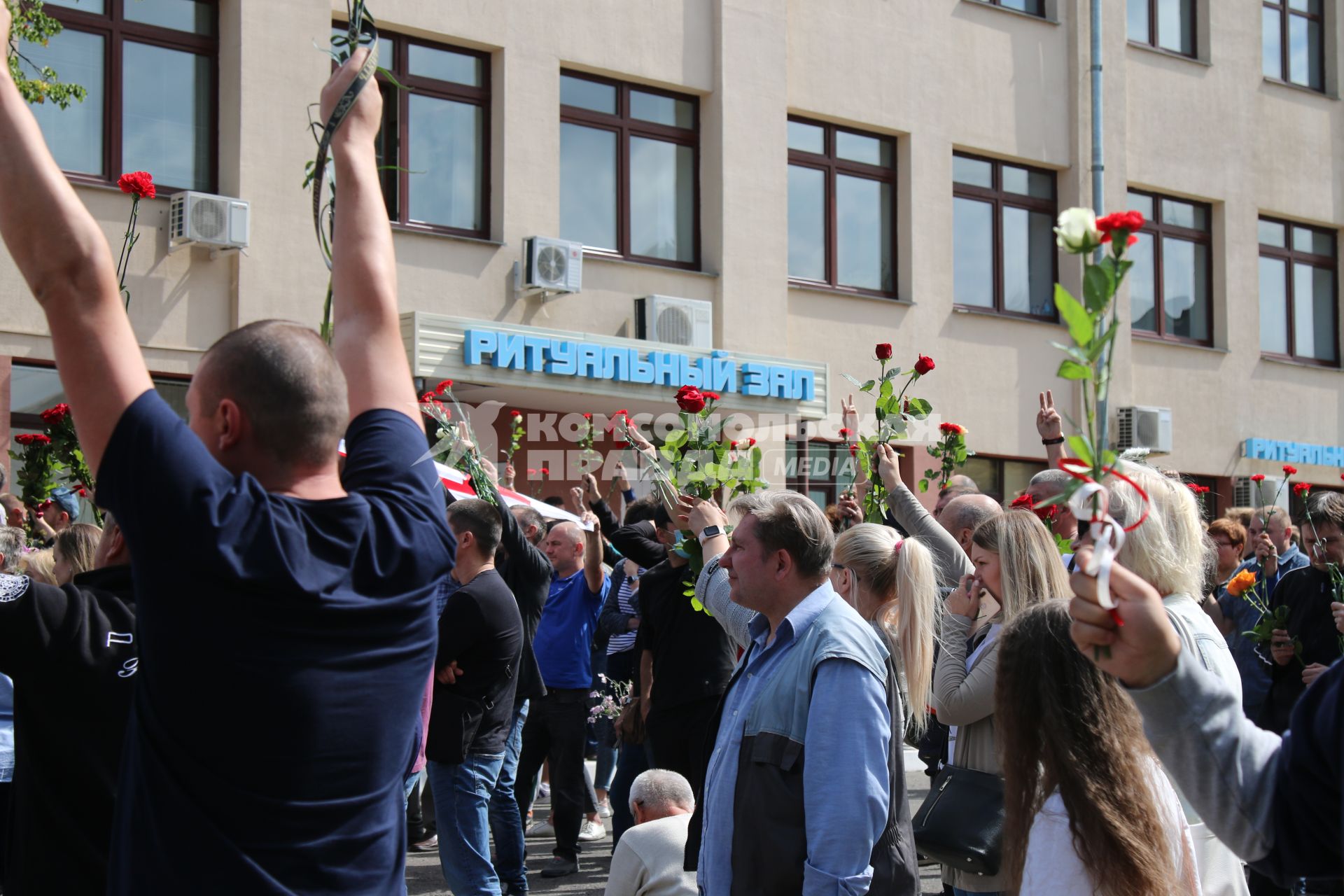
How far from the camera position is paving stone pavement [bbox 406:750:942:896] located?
7914mm

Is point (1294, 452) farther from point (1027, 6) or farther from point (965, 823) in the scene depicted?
point (965, 823)

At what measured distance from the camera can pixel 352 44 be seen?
2.52 meters

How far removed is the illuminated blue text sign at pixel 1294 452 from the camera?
67.2 feet

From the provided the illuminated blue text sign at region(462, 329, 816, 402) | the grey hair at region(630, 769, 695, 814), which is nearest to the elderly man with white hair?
the grey hair at region(630, 769, 695, 814)

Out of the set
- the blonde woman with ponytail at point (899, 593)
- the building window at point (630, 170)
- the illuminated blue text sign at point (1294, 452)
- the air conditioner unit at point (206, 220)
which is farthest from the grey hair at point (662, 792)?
the illuminated blue text sign at point (1294, 452)

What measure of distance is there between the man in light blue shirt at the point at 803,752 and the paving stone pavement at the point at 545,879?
3759 mm

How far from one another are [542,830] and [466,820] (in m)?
3.22

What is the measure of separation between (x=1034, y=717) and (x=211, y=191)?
39.6ft

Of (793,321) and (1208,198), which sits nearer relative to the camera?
(793,321)

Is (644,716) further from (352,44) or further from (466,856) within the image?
(352,44)

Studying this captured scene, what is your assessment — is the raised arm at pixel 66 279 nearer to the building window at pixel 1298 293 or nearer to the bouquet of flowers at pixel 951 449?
the bouquet of flowers at pixel 951 449

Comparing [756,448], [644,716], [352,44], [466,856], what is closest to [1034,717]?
[352,44]

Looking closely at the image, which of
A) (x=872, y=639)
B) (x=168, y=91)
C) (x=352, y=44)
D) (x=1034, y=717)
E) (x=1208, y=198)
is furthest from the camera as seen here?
(x=1208, y=198)

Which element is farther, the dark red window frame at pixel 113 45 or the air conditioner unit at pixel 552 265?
the air conditioner unit at pixel 552 265
